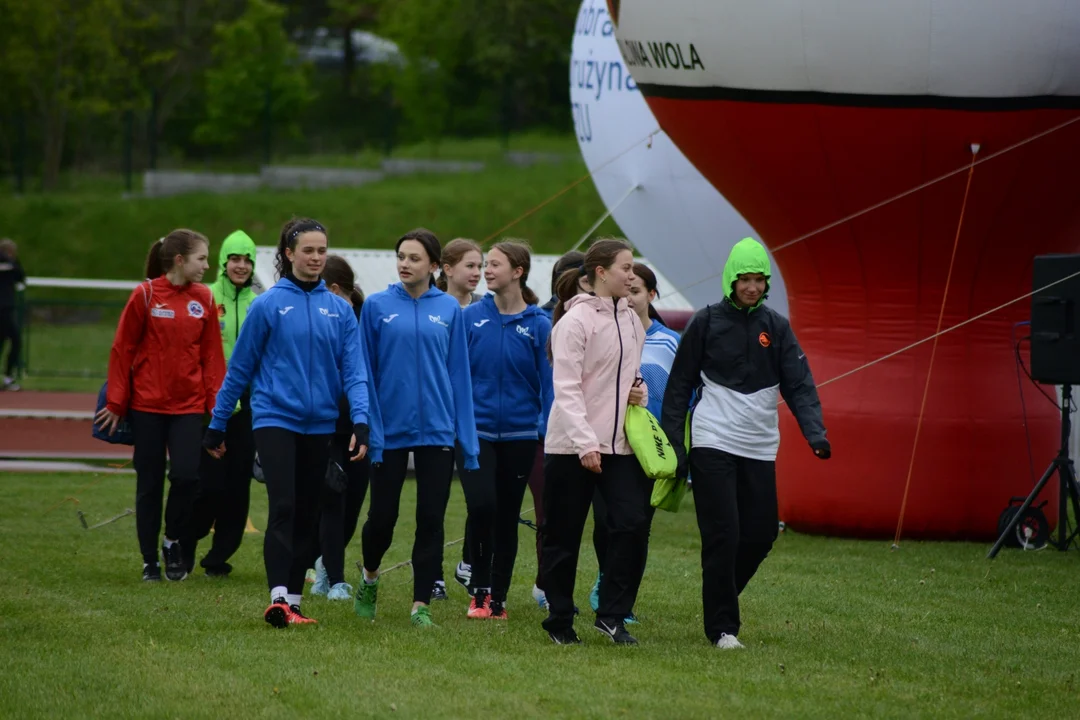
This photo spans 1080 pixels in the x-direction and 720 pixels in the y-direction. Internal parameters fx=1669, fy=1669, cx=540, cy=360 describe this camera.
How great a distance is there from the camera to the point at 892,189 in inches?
457

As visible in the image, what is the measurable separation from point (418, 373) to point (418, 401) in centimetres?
13

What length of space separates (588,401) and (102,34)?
37904 millimetres

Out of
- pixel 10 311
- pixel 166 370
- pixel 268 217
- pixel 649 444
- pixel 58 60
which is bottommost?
pixel 649 444

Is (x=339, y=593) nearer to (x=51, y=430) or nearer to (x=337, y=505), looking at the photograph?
(x=337, y=505)

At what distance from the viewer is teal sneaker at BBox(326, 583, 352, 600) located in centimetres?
904

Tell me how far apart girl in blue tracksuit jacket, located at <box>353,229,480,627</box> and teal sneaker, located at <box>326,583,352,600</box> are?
3.25ft

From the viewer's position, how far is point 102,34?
42.7m

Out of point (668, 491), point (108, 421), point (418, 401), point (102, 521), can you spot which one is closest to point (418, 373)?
point (418, 401)

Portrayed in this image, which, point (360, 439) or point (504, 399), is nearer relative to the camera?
point (360, 439)

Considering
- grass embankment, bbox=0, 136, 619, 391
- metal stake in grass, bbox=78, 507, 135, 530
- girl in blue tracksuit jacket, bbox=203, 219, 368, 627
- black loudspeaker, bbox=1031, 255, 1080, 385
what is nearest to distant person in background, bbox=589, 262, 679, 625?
girl in blue tracksuit jacket, bbox=203, 219, 368, 627

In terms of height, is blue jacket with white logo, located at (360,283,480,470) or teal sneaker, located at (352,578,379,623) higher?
blue jacket with white logo, located at (360,283,480,470)

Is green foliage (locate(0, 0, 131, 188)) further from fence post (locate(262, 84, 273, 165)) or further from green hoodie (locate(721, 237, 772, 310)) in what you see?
green hoodie (locate(721, 237, 772, 310))

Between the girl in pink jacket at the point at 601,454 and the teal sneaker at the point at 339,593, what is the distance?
175 cm

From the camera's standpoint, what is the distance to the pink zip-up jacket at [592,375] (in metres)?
7.48
